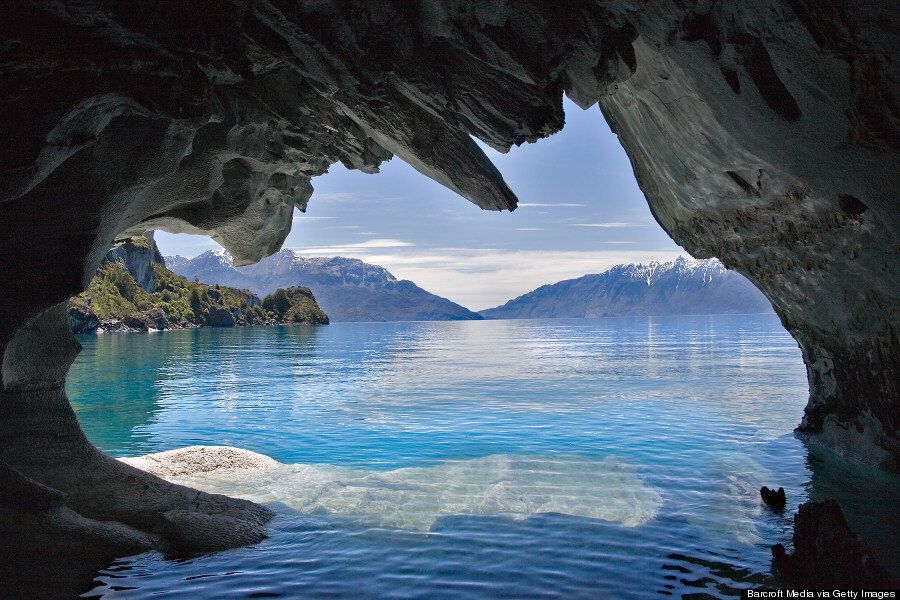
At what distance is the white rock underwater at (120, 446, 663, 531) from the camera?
13.1 m

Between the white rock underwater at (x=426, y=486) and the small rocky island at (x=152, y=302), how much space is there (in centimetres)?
11033

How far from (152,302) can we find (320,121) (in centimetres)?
15466

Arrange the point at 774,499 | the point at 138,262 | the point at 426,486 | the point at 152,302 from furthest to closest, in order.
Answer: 1. the point at 138,262
2. the point at 152,302
3. the point at 426,486
4. the point at 774,499

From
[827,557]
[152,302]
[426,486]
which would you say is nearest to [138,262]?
[152,302]

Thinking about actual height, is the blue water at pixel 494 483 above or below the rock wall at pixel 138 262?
below

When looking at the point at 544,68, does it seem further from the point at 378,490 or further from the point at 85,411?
the point at 85,411

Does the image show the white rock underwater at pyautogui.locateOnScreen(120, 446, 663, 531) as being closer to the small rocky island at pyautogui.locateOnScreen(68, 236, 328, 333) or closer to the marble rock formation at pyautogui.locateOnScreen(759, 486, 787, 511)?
the marble rock formation at pyautogui.locateOnScreen(759, 486, 787, 511)

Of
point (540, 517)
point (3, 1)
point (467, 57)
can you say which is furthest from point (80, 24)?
point (540, 517)

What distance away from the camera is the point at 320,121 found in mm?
11641

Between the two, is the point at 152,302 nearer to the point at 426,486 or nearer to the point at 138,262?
the point at 138,262

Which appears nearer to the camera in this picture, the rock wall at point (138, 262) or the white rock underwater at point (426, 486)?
the white rock underwater at point (426, 486)

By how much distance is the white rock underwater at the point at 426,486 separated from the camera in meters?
13.1

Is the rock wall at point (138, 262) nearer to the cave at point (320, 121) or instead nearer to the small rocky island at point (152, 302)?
the small rocky island at point (152, 302)

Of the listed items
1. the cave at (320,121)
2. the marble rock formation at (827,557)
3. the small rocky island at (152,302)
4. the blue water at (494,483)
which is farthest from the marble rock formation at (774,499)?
the small rocky island at (152,302)
